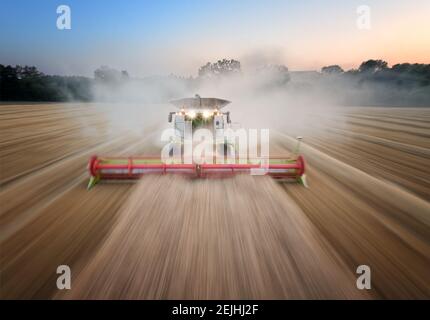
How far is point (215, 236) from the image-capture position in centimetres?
431

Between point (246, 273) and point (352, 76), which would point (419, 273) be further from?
point (352, 76)

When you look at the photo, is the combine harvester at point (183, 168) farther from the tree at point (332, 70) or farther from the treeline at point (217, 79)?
the tree at point (332, 70)

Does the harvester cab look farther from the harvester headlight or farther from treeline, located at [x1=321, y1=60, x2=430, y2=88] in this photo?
treeline, located at [x1=321, y1=60, x2=430, y2=88]

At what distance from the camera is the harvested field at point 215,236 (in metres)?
3.21

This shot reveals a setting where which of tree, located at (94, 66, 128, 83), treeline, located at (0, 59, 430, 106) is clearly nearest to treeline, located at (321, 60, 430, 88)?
treeline, located at (0, 59, 430, 106)

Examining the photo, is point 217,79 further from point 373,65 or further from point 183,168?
point 373,65

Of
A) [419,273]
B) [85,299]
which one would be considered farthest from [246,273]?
[419,273]

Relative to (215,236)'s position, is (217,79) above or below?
above

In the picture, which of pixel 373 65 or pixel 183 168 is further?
pixel 373 65

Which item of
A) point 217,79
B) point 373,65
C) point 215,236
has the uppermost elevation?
point 373,65

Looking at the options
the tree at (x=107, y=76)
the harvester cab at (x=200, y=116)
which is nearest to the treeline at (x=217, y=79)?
the tree at (x=107, y=76)

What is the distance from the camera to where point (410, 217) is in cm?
523

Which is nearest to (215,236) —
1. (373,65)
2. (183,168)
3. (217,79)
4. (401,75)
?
(183,168)
